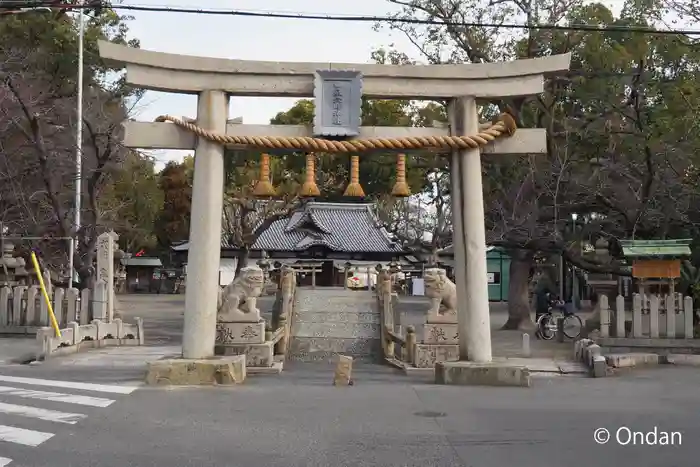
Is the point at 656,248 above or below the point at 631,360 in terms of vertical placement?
above

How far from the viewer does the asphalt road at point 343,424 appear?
7.00m

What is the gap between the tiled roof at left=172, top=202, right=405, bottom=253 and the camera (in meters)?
45.5

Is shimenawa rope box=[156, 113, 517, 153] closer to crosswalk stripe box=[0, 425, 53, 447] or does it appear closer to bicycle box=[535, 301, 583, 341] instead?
crosswalk stripe box=[0, 425, 53, 447]

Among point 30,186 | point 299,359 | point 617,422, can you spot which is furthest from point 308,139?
point 30,186

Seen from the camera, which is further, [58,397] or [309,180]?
[309,180]

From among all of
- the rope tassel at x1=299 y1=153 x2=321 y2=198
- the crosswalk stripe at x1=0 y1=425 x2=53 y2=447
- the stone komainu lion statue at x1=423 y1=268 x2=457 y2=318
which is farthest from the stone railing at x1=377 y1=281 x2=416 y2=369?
the crosswalk stripe at x1=0 y1=425 x2=53 y2=447

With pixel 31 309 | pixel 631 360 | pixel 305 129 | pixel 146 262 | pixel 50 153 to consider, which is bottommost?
pixel 631 360

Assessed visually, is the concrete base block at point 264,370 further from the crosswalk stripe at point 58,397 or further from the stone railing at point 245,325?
the crosswalk stripe at point 58,397

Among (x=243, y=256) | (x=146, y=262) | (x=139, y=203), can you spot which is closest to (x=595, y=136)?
(x=243, y=256)

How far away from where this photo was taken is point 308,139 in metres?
11.9

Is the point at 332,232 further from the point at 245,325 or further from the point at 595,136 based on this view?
the point at 245,325

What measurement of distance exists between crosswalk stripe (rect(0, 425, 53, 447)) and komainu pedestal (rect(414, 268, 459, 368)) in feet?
27.5

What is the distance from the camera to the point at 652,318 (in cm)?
1783

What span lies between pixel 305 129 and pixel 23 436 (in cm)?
637
